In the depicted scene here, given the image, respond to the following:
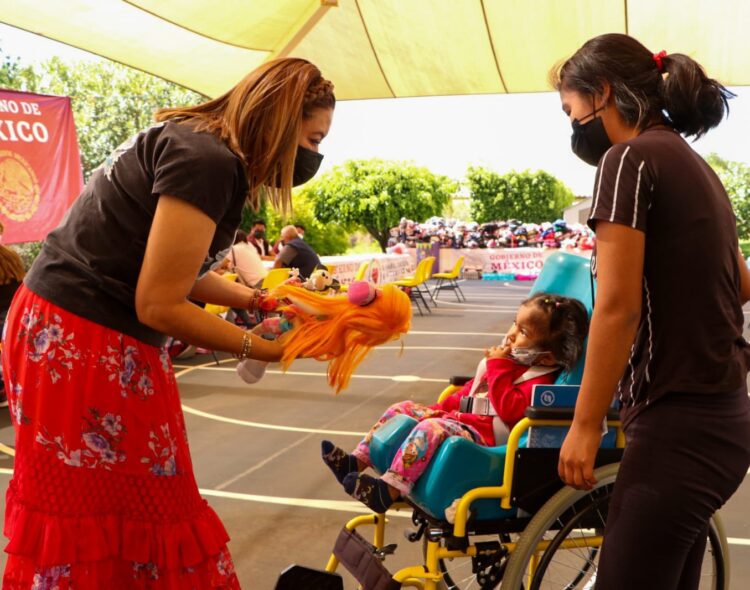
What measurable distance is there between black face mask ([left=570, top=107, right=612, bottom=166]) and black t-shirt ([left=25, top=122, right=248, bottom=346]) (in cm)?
72

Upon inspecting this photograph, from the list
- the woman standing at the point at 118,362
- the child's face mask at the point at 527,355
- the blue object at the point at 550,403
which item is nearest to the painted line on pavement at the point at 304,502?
the child's face mask at the point at 527,355

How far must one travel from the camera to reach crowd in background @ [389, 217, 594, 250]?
24531 millimetres

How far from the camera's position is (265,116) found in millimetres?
1722

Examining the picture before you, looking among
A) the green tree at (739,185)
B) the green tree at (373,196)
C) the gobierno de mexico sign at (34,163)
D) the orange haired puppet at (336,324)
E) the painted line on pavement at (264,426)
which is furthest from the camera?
the green tree at (739,185)

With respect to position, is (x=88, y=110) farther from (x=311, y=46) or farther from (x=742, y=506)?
(x=742, y=506)

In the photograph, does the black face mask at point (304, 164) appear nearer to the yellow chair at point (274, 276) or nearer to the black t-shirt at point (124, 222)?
the black t-shirt at point (124, 222)

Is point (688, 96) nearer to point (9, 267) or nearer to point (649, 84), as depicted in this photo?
point (649, 84)

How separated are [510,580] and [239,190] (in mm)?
1325

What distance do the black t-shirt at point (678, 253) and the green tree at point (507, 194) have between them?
42796 millimetres

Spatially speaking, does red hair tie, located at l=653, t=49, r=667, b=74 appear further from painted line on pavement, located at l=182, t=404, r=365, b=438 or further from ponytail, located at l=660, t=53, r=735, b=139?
painted line on pavement, located at l=182, t=404, r=365, b=438

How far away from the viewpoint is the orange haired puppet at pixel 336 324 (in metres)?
2.01

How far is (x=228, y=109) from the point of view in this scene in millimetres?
1728

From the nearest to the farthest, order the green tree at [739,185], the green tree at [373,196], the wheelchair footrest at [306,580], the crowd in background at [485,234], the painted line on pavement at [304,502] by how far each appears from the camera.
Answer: the wheelchair footrest at [306,580]
the painted line on pavement at [304,502]
the crowd in background at [485,234]
the green tree at [373,196]
the green tree at [739,185]

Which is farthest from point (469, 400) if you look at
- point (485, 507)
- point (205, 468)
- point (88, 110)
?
point (88, 110)
